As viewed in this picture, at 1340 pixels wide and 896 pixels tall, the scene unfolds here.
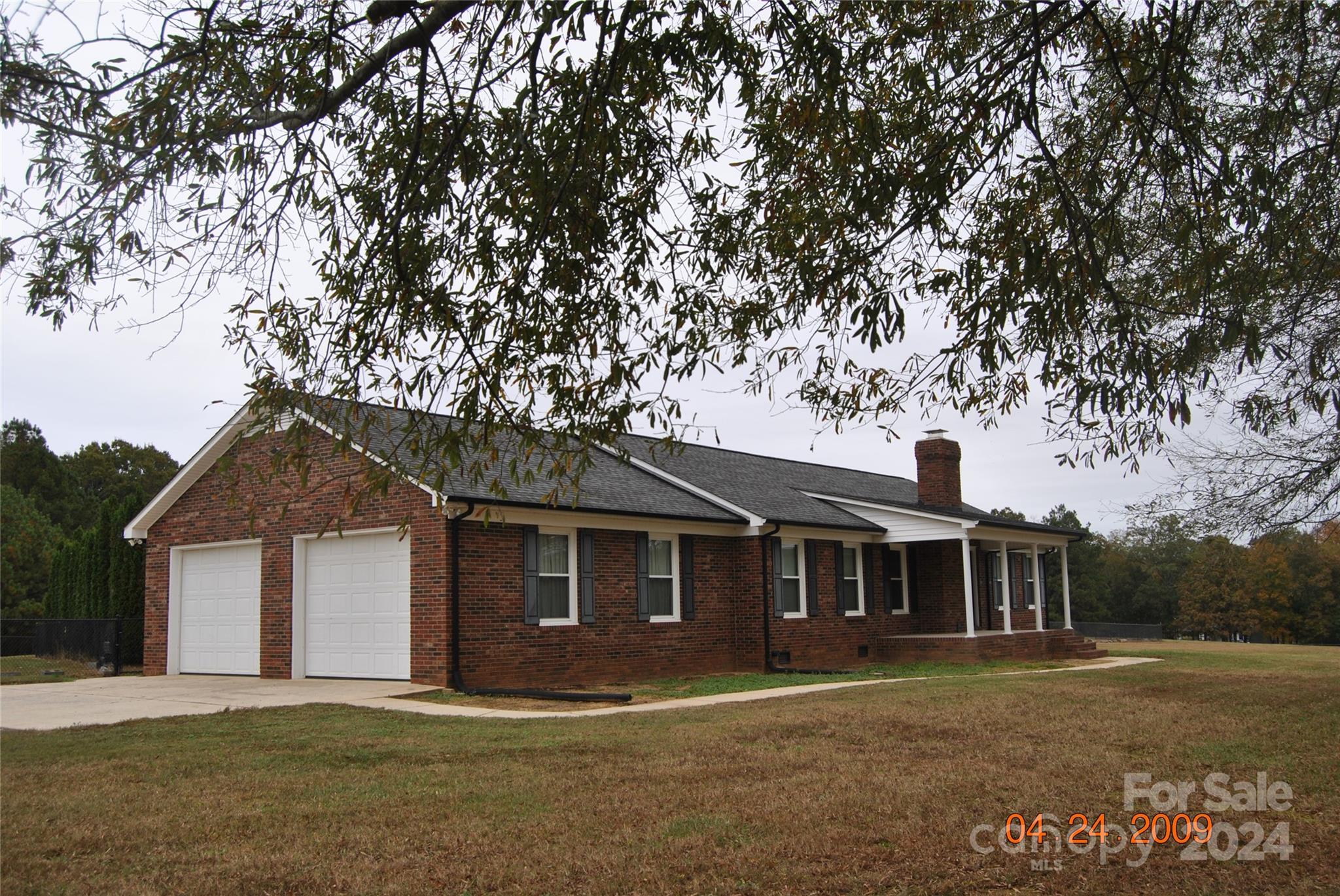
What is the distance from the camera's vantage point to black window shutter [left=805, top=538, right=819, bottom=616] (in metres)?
22.1

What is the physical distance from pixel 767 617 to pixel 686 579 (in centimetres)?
185

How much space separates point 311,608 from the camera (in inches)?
713

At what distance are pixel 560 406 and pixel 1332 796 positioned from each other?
20.3 feet

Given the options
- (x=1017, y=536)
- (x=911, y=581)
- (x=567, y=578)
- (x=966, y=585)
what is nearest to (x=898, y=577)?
(x=911, y=581)

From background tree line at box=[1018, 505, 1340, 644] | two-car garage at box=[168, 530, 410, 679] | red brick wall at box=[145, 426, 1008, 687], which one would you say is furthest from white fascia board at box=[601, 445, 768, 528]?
Answer: background tree line at box=[1018, 505, 1340, 644]

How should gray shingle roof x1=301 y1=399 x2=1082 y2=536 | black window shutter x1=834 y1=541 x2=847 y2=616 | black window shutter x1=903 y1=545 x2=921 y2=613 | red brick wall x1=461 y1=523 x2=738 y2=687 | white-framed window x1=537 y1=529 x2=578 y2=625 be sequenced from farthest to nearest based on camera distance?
black window shutter x1=903 y1=545 x2=921 y2=613, black window shutter x1=834 y1=541 x2=847 y2=616, white-framed window x1=537 y1=529 x2=578 y2=625, gray shingle roof x1=301 y1=399 x2=1082 y2=536, red brick wall x1=461 y1=523 x2=738 y2=687

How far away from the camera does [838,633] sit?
22812 millimetres

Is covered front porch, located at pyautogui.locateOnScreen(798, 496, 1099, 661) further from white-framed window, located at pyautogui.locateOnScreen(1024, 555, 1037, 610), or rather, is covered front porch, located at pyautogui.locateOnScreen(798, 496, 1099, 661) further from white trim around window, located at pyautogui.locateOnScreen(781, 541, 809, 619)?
white trim around window, located at pyautogui.locateOnScreen(781, 541, 809, 619)

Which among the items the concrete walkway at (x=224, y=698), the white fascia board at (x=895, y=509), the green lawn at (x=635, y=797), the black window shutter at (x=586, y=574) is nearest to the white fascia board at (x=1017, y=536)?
the white fascia board at (x=895, y=509)

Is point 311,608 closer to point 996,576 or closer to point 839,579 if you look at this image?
point 839,579

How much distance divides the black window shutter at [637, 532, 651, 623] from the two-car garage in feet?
13.6

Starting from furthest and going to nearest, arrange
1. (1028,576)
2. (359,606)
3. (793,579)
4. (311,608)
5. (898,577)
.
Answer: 1. (1028,576)
2. (898,577)
3. (793,579)
4. (311,608)
5. (359,606)

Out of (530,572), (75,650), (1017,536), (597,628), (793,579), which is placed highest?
(1017,536)

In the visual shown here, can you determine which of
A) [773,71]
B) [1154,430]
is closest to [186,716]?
[773,71]
